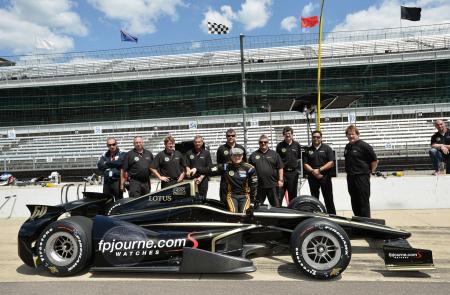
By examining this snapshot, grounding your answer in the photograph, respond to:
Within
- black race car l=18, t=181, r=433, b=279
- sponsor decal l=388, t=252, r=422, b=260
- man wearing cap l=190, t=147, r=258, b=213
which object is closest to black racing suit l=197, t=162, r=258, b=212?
man wearing cap l=190, t=147, r=258, b=213

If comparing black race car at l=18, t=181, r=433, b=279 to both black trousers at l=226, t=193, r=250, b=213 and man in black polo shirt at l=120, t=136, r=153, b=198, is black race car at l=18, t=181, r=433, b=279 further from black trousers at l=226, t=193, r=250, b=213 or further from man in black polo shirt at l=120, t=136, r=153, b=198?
man in black polo shirt at l=120, t=136, r=153, b=198

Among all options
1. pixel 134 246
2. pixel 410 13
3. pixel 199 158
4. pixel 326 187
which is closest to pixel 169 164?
pixel 199 158

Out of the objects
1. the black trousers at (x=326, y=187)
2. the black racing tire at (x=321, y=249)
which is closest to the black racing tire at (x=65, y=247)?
the black racing tire at (x=321, y=249)

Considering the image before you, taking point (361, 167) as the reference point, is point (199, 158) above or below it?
above

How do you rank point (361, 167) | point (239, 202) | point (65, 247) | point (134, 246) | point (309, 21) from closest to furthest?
point (134, 246), point (65, 247), point (239, 202), point (361, 167), point (309, 21)

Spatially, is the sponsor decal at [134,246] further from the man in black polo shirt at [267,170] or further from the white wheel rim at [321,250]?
the man in black polo shirt at [267,170]

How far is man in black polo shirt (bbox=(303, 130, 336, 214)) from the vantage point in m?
5.96

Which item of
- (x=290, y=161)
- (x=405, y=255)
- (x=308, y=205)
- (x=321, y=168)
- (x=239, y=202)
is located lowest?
(x=405, y=255)

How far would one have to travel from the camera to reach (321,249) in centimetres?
378

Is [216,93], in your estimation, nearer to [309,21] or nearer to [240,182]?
[309,21]

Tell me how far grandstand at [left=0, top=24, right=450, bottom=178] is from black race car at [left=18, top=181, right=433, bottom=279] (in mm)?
16975

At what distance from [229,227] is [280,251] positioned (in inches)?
44.0

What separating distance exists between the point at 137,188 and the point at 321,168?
3.04 meters

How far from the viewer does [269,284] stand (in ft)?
12.0
